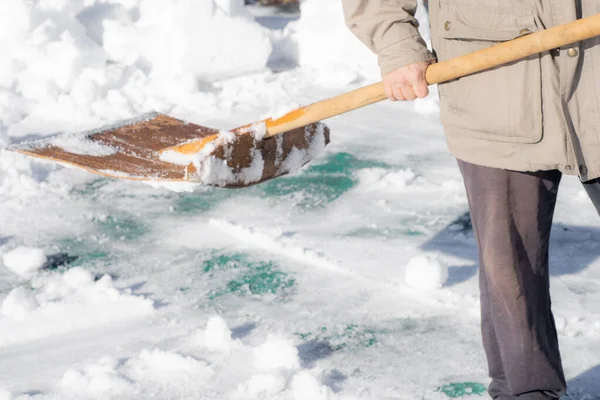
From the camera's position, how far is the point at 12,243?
12.5ft

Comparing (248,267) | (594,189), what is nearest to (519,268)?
(594,189)

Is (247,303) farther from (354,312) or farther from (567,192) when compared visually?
(567,192)

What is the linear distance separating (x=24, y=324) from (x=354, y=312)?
1.16 metres

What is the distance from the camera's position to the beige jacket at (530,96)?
2.05 m

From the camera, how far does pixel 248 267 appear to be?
3533 millimetres

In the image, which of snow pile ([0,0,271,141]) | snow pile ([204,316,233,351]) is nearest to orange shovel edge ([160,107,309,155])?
snow pile ([204,316,233,351])

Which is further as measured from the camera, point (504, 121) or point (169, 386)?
point (169, 386)

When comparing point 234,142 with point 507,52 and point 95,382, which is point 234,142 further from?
point 507,52

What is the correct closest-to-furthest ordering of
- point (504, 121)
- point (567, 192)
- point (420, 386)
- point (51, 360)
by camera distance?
1. point (504, 121)
2. point (420, 386)
3. point (51, 360)
4. point (567, 192)

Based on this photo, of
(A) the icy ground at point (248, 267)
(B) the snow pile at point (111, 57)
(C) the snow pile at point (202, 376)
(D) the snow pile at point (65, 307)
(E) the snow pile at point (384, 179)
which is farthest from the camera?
(B) the snow pile at point (111, 57)

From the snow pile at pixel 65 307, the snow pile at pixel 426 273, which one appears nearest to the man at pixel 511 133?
the snow pile at pixel 426 273

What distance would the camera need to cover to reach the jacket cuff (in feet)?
7.50

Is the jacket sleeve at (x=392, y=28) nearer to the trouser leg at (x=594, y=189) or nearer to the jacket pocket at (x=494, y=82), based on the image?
the jacket pocket at (x=494, y=82)

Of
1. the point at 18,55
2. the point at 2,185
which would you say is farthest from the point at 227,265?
the point at 18,55
